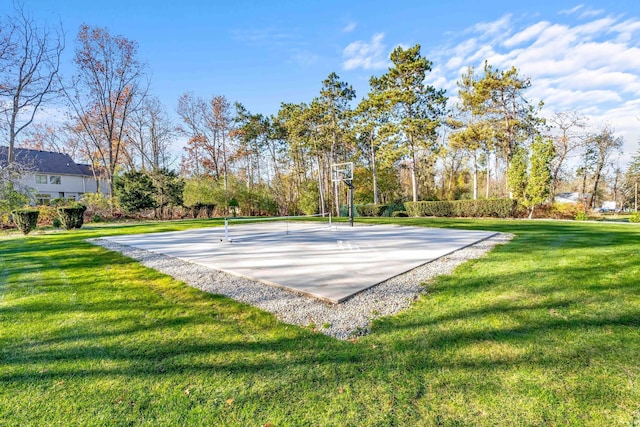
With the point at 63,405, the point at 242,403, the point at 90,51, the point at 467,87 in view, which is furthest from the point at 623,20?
the point at 90,51

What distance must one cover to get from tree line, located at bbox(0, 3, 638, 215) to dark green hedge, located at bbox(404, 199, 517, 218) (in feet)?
3.65

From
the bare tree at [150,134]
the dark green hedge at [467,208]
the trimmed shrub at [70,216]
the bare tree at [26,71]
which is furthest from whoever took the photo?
the bare tree at [150,134]

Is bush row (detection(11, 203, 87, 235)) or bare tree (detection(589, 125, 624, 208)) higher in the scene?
bare tree (detection(589, 125, 624, 208))

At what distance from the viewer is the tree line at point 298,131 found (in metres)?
13.7

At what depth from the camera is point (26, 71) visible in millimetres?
12812

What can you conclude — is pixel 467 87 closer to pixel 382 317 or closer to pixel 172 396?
pixel 382 317

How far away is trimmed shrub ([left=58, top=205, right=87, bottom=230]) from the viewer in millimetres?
10844

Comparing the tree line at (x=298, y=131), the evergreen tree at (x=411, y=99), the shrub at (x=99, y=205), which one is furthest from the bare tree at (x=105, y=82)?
the evergreen tree at (x=411, y=99)

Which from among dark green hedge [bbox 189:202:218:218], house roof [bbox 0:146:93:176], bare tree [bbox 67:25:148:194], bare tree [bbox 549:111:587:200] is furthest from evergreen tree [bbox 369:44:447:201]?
A: house roof [bbox 0:146:93:176]

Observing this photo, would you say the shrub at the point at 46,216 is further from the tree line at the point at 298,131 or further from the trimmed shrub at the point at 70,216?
the trimmed shrub at the point at 70,216

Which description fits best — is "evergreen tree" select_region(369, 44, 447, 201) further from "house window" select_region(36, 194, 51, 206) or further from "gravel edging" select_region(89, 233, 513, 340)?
"house window" select_region(36, 194, 51, 206)

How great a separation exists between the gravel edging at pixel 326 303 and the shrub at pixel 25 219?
882cm

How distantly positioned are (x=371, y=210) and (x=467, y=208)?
5.60 metres

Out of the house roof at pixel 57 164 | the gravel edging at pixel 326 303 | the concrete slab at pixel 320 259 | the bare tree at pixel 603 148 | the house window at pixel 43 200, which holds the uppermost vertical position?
the house roof at pixel 57 164
